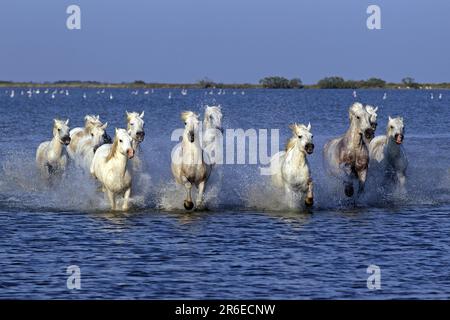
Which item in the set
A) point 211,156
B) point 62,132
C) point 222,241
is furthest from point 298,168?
point 62,132

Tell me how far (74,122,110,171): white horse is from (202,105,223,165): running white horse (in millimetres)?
2939

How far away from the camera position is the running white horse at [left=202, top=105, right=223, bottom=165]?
78.9ft

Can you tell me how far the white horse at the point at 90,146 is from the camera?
26.7 meters

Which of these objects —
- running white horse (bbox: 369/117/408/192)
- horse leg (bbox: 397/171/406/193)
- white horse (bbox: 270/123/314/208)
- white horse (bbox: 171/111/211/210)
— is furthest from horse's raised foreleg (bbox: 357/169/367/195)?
white horse (bbox: 171/111/211/210)

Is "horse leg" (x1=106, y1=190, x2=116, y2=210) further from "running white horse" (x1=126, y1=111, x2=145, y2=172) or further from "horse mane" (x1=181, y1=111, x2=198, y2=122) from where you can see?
"horse mane" (x1=181, y1=111, x2=198, y2=122)

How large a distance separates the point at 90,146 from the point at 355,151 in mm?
6206

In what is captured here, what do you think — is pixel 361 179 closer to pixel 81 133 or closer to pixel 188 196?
pixel 188 196

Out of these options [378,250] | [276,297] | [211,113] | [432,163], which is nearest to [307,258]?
[378,250]

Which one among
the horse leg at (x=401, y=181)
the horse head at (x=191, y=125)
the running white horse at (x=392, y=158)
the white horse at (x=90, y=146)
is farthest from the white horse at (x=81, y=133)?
the horse leg at (x=401, y=181)

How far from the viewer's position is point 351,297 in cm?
1597

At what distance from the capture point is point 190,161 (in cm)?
2336

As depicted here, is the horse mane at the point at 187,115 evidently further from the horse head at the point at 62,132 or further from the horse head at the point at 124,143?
the horse head at the point at 62,132
